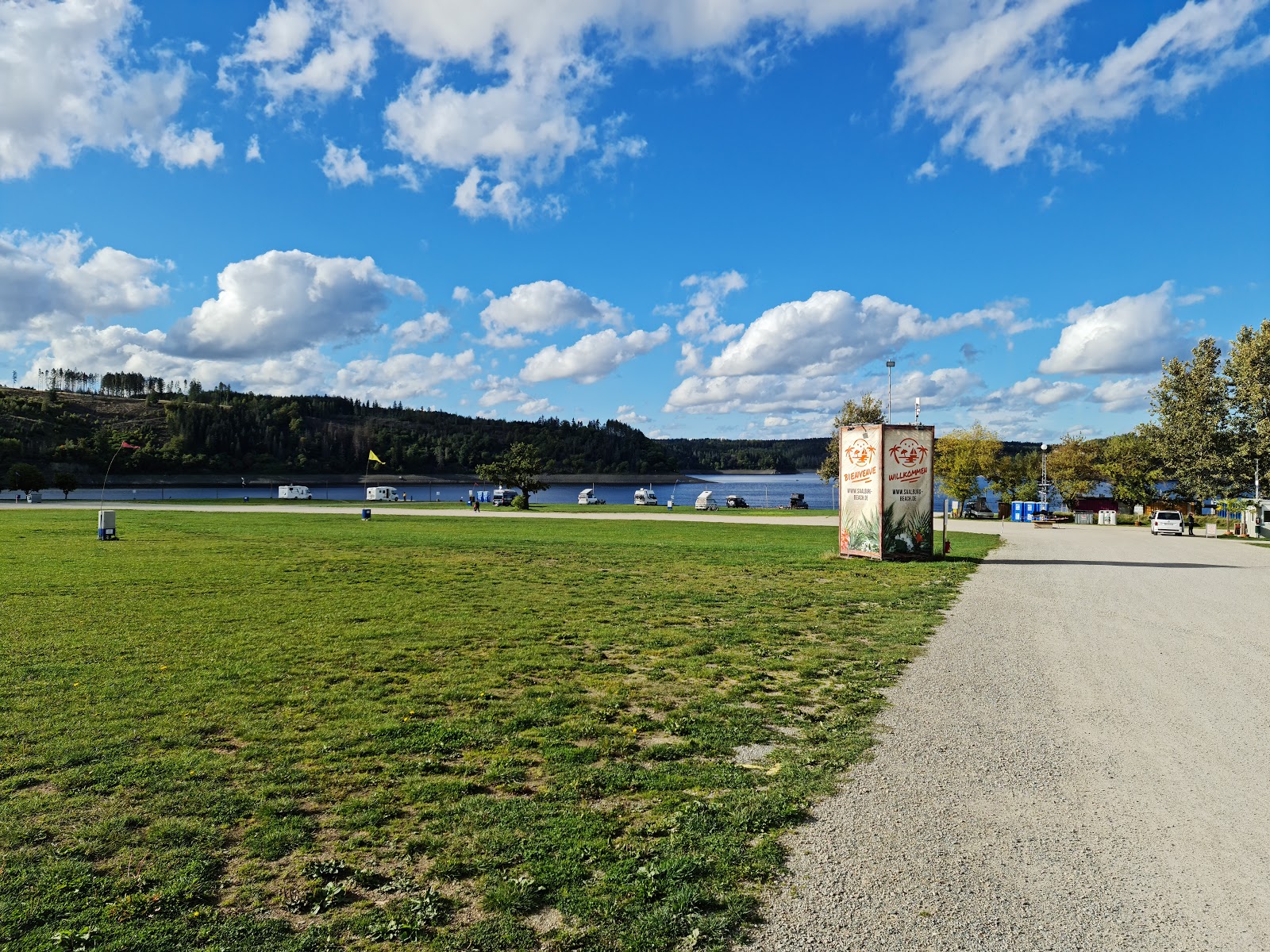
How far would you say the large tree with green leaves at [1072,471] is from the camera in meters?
63.5

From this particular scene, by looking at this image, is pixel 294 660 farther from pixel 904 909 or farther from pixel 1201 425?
pixel 1201 425

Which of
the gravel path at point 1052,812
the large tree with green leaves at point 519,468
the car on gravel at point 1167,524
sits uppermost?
the large tree with green leaves at point 519,468

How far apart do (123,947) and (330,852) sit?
1.07 meters

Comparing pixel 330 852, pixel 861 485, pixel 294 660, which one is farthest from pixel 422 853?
pixel 861 485

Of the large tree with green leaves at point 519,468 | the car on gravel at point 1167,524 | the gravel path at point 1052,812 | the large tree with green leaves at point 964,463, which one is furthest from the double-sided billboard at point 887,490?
the large tree with green leaves at point 964,463

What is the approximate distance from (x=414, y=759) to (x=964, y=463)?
62753 mm

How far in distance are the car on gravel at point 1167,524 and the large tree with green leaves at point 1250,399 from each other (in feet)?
19.1

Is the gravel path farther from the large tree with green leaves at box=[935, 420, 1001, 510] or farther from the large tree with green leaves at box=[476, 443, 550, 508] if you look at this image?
the large tree with green leaves at box=[935, 420, 1001, 510]

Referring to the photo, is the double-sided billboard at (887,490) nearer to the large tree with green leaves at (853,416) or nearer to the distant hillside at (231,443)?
the large tree with green leaves at (853,416)

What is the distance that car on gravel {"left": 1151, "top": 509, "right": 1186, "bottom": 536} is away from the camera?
38438mm

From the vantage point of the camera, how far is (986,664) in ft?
30.3

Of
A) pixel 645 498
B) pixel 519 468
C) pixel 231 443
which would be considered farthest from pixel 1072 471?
pixel 231 443

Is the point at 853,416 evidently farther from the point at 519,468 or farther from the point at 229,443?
the point at 229,443

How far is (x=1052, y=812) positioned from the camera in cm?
495
